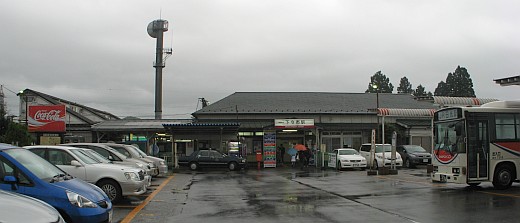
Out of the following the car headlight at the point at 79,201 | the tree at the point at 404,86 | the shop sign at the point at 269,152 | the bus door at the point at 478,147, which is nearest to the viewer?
the car headlight at the point at 79,201

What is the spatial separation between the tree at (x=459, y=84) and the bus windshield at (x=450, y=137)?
60.6 m

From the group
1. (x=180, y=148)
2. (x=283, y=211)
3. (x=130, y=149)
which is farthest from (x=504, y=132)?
(x=180, y=148)

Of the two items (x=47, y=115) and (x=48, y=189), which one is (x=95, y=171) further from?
(x=47, y=115)

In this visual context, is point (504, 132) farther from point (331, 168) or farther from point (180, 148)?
point (180, 148)

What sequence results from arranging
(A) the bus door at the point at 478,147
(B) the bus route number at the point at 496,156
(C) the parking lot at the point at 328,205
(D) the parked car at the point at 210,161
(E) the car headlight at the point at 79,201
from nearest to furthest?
(E) the car headlight at the point at 79,201
(C) the parking lot at the point at 328,205
(A) the bus door at the point at 478,147
(B) the bus route number at the point at 496,156
(D) the parked car at the point at 210,161

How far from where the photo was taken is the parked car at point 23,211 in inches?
172

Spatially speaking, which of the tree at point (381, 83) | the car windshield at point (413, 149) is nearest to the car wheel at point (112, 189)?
the car windshield at point (413, 149)

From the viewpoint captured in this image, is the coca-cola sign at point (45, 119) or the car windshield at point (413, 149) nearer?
the coca-cola sign at point (45, 119)

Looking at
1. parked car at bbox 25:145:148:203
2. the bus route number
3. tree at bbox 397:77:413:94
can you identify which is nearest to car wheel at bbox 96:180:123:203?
parked car at bbox 25:145:148:203

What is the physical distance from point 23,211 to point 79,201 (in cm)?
251

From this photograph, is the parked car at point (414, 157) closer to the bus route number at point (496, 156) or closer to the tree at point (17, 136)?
the bus route number at point (496, 156)

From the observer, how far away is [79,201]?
7113mm

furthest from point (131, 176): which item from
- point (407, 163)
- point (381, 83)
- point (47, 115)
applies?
point (381, 83)

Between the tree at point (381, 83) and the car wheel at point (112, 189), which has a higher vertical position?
the tree at point (381, 83)
